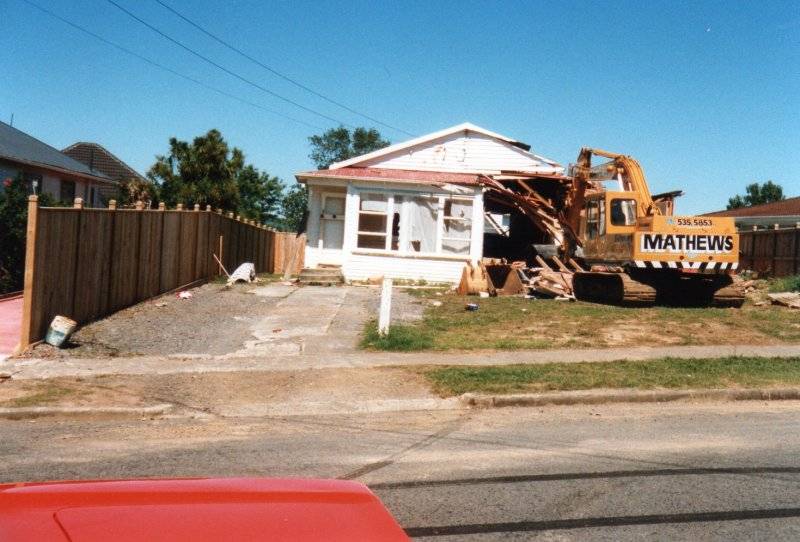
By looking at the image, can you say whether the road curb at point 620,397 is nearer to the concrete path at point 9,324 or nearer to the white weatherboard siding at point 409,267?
the concrete path at point 9,324

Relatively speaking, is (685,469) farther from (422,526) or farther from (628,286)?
(628,286)

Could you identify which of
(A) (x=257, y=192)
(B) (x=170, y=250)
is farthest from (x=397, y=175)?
(A) (x=257, y=192)

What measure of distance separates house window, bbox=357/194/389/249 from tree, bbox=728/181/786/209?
83697mm

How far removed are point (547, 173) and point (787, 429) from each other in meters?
18.3

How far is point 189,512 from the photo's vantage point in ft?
6.98

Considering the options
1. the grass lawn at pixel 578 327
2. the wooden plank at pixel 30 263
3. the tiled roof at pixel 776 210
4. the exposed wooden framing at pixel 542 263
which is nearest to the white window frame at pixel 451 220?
the exposed wooden framing at pixel 542 263

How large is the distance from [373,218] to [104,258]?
11.2 m

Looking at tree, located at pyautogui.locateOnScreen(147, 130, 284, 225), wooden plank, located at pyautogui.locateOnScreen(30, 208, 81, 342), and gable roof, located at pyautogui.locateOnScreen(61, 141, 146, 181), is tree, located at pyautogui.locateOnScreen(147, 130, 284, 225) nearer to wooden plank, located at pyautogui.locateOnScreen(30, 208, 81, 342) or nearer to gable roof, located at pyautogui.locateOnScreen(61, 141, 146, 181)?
gable roof, located at pyautogui.locateOnScreen(61, 141, 146, 181)

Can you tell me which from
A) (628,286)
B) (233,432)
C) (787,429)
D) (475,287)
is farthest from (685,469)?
(475,287)

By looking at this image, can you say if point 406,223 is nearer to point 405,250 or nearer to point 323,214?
point 405,250

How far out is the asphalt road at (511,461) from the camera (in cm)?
477

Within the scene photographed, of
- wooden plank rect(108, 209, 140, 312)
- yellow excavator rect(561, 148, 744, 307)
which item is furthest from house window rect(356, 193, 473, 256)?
wooden plank rect(108, 209, 140, 312)

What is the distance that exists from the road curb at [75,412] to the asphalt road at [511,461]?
0.46ft

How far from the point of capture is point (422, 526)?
4598 mm
